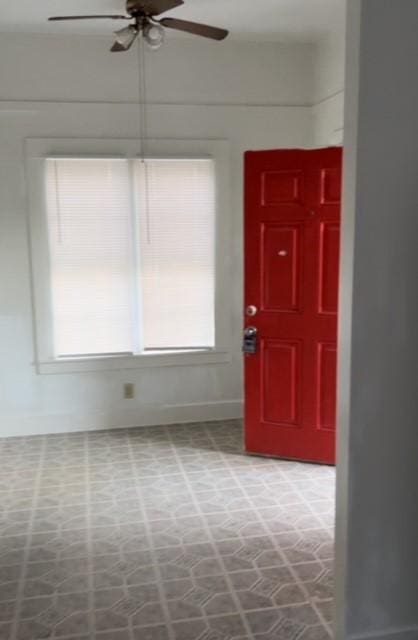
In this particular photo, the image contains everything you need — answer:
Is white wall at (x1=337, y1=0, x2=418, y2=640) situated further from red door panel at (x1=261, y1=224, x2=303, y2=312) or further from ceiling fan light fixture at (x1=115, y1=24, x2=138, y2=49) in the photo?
red door panel at (x1=261, y1=224, x2=303, y2=312)

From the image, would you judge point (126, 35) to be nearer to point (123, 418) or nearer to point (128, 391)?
point (128, 391)

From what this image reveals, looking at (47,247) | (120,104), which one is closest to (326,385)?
(47,247)

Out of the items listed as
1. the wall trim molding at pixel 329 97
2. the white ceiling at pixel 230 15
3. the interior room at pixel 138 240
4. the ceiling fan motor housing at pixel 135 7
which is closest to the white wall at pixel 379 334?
the interior room at pixel 138 240

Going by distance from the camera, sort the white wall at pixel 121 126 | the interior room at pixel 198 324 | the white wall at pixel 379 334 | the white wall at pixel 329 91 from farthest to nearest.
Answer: the white wall at pixel 121 126, the white wall at pixel 329 91, the interior room at pixel 198 324, the white wall at pixel 379 334

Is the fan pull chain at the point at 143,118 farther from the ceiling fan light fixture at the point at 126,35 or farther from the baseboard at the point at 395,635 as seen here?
the baseboard at the point at 395,635

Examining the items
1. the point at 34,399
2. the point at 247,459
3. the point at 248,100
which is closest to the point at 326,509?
the point at 247,459

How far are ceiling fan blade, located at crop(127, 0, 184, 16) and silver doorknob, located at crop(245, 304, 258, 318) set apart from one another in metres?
1.77

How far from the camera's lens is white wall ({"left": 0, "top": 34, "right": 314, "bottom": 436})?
421 centimetres

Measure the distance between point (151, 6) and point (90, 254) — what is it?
73.7 inches

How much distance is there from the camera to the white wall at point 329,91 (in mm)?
4113

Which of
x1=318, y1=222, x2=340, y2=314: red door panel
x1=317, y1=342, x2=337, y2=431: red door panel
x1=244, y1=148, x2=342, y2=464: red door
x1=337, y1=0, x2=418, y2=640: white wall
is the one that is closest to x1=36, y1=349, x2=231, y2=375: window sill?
x1=244, y1=148, x2=342, y2=464: red door

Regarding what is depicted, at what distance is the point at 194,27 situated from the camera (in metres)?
3.19

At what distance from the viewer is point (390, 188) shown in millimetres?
1887

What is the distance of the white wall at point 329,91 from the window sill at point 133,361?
1777mm
